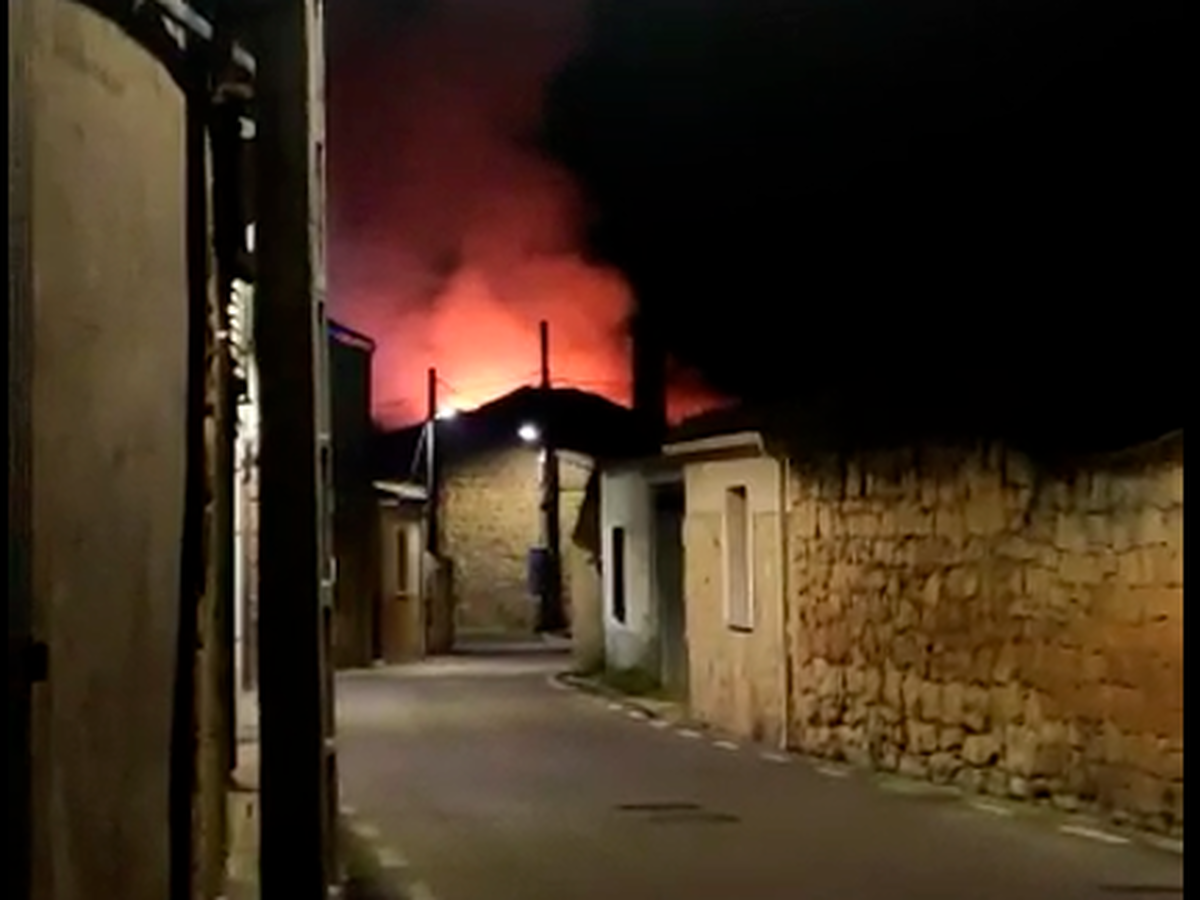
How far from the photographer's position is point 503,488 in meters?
66.8

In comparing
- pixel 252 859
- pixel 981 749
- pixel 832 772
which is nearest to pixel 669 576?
pixel 832 772

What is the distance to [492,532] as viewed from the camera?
66.6 m

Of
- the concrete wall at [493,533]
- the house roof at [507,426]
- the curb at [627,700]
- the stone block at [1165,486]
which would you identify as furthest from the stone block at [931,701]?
the concrete wall at [493,533]

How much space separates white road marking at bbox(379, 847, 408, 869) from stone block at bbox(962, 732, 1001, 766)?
524 cm

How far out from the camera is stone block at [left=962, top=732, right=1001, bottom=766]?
18.3 m

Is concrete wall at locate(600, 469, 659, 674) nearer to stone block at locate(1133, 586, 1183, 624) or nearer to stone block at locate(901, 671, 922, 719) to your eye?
stone block at locate(901, 671, 922, 719)

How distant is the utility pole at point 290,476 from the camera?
24.2 ft

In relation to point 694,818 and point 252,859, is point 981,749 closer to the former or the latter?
point 694,818

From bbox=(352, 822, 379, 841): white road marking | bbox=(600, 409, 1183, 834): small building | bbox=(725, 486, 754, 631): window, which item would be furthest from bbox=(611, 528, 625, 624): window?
bbox=(352, 822, 379, 841): white road marking

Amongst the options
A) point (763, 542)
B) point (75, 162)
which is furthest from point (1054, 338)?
point (75, 162)

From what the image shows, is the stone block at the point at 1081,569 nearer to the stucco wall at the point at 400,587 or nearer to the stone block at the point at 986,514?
the stone block at the point at 986,514

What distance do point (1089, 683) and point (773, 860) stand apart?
3111 mm

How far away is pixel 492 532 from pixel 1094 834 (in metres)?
51.4

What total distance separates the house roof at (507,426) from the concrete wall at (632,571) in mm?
21256
